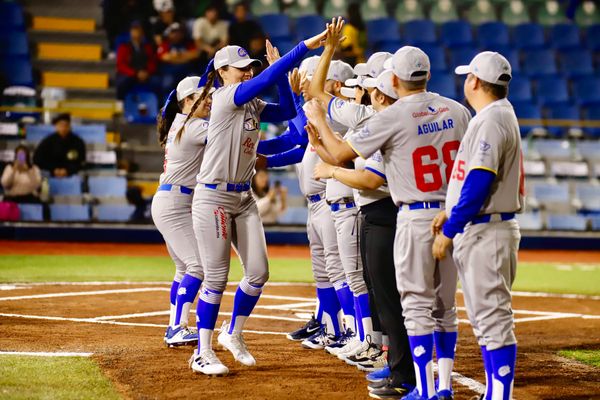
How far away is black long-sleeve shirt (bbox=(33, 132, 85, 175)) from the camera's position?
16469mm

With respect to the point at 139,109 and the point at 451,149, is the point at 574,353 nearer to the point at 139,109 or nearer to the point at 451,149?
the point at 451,149

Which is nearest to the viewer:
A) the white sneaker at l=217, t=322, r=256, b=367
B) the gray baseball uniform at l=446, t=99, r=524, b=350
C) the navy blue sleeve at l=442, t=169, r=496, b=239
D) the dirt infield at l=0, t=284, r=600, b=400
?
the navy blue sleeve at l=442, t=169, r=496, b=239

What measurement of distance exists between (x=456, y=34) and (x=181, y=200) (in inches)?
608

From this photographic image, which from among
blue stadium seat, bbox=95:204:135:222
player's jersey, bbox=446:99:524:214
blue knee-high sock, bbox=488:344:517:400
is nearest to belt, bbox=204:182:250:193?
player's jersey, bbox=446:99:524:214

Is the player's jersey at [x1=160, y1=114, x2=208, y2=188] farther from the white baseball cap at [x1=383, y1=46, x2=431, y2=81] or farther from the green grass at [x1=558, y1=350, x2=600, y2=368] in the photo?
the green grass at [x1=558, y1=350, x2=600, y2=368]

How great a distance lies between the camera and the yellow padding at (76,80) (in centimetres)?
1973

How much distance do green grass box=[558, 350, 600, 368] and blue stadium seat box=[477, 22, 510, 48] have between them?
15041mm

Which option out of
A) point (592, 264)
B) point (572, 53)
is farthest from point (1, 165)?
point (572, 53)

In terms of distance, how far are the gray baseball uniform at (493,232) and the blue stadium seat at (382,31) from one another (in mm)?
16352

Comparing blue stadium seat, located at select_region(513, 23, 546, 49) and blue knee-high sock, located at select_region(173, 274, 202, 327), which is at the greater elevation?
blue stadium seat, located at select_region(513, 23, 546, 49)

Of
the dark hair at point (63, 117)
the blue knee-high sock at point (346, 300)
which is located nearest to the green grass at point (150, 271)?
the dark hair at point (63, 117)

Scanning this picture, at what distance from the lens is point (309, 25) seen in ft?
70.2

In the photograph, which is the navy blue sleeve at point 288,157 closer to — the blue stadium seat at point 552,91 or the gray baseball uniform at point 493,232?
the gray baseball uniform at point 493,232

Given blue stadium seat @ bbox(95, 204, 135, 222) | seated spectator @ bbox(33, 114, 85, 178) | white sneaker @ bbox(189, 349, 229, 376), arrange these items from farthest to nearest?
1. blue stadium seat @ bbox(95, 204, 135, 222)
2. seated spectator @ bbox(33, 114, 85, 178)
3. white sneaker @ bbox(189, 349, 229, 376)
